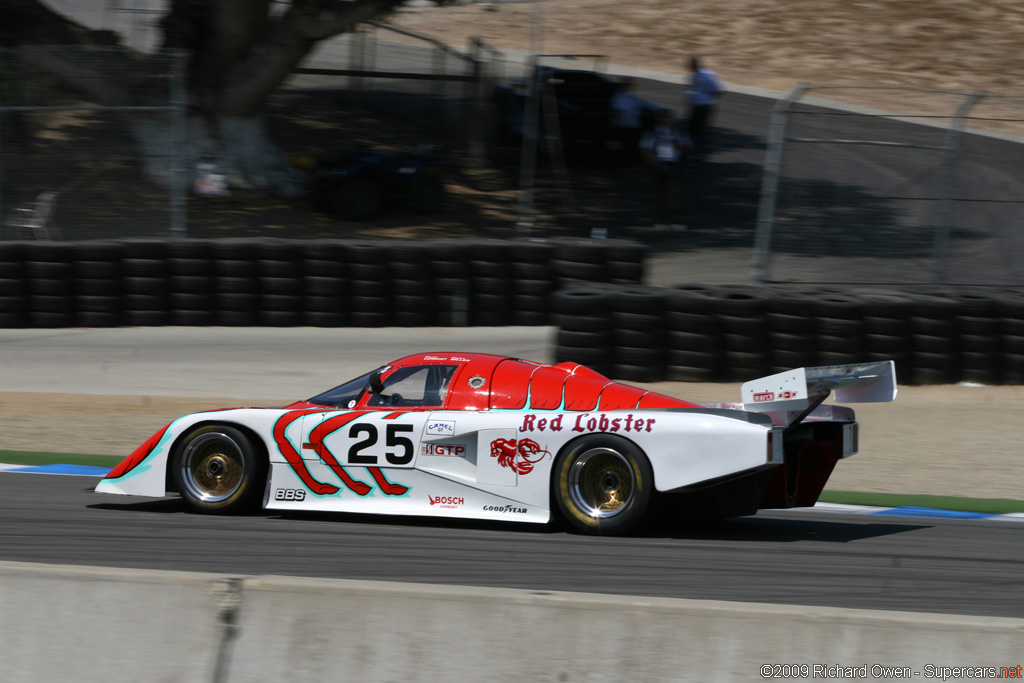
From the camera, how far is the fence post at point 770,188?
12.3 m

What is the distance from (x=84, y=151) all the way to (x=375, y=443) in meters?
10.1

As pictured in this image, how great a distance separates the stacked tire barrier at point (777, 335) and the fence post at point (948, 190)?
1.51 metres

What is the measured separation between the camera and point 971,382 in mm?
11039

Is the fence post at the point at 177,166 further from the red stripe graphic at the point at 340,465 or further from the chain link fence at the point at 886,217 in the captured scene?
the red stripe graphic at the point at 340,465

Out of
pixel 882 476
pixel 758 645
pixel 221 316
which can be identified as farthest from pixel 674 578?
pixel 221 316

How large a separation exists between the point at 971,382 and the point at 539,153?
36.6 ft

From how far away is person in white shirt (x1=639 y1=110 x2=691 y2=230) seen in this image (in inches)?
635

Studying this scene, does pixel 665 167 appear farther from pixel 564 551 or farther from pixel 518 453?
pixel 564 551

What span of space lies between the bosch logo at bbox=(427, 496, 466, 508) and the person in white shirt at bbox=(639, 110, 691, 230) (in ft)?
34.4

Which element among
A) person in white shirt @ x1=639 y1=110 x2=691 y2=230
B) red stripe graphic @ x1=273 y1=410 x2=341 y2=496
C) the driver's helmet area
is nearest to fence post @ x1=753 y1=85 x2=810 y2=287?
person in white shirt @ x1=639 y1=110 x2=691 y2=230

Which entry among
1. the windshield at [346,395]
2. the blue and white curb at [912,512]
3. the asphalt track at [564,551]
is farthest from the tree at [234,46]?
the blue and white curb at [912,512]

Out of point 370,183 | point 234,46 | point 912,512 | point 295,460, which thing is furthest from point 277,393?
point 234,46

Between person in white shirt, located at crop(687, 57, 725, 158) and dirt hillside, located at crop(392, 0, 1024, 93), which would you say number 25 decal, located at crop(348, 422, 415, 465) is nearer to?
person in white shirt, located at crop(687, 57, 725, 158)

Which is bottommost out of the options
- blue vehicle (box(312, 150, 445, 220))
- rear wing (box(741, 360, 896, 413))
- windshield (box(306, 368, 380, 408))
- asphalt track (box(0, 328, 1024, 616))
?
asphalt track (box(0, 328, 1024, 616))
